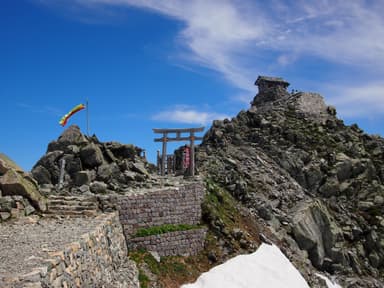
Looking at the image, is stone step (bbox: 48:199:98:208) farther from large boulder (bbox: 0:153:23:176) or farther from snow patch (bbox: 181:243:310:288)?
snow patch (bbox: 181:243:310:288)

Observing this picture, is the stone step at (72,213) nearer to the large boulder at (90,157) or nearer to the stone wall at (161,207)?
the stone wall at (161,207)

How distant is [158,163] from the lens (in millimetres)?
38062

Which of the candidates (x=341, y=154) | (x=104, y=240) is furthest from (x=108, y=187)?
(x=341, y=154)

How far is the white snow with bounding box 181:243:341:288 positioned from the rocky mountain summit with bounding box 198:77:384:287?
94.7 inches

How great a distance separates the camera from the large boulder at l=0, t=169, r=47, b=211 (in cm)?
1878

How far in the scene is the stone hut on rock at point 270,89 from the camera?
200 ft

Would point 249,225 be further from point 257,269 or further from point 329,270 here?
point 329,270

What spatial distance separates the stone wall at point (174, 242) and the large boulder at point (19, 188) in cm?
475

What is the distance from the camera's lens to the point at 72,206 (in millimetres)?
19734

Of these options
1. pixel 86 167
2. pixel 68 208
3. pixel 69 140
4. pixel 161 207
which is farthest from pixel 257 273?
pixel 69 140

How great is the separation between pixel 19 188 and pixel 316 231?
2353cm

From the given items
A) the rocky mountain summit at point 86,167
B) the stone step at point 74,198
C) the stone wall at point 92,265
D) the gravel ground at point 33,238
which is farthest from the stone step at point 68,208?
the rocky mountain summit at point 86,167

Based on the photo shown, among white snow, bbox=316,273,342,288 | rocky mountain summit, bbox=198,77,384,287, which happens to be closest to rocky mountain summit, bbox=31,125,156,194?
rocky mountain summit, bbox=198,77,384,287

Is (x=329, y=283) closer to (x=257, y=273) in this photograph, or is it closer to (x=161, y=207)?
(x=257, y=273)
